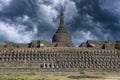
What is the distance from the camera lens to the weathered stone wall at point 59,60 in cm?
10200

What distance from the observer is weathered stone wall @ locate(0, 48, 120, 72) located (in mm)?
102000

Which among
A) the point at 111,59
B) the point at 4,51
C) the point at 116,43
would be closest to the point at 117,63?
the point at 111,59

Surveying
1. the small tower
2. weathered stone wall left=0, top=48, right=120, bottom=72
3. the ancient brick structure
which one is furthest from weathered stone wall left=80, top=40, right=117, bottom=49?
weathered stone wall left=0, top=48, right=120, bottom=72

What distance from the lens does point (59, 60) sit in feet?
344

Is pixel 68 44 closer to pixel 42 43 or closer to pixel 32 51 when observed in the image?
pixel 42 43

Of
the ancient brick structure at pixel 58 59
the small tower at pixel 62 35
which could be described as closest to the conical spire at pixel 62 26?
the small tower at pixel 62 35

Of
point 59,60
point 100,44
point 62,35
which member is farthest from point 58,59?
point 62,35

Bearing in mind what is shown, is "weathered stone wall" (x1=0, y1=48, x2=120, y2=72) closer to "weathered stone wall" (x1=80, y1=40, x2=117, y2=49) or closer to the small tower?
"weathered stone wall" (x1=80, y1=40, x2=117, y2=49)

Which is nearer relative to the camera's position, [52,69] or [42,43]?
[52,69]

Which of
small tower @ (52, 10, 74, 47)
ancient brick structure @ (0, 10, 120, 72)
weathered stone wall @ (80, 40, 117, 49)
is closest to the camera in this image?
ancient brick structure @ (0, 10, 120, 72)

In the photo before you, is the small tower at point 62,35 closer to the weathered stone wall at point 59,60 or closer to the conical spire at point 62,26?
the conical spire at point 62,26

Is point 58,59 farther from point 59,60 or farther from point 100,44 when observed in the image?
point 100,44

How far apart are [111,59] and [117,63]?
77.3 inches

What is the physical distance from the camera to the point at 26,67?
10156 cm
